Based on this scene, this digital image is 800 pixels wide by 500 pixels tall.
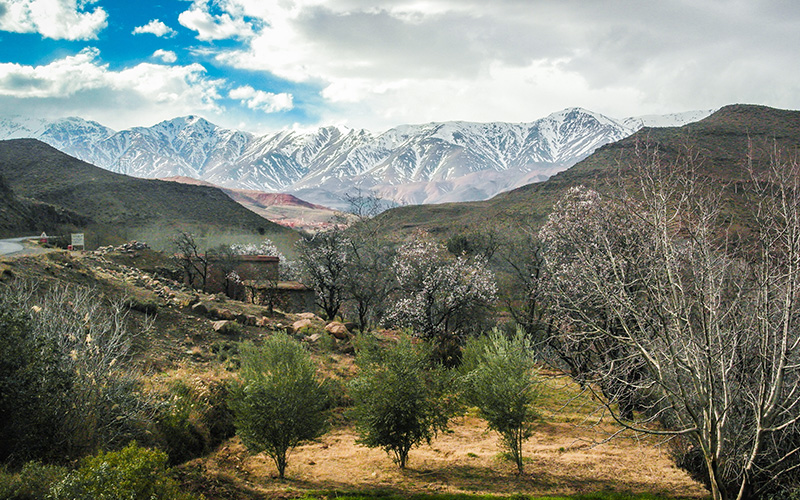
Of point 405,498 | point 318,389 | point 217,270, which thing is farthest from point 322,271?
point 405,498

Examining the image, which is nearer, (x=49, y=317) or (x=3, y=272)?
(x=49, y=317)

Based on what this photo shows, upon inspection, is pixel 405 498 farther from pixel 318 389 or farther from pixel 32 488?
pixel 32 488

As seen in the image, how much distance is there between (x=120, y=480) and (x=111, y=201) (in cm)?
6535

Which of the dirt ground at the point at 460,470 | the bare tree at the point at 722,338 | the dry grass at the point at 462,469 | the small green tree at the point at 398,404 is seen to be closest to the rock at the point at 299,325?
the dry grass at the point at 462,469

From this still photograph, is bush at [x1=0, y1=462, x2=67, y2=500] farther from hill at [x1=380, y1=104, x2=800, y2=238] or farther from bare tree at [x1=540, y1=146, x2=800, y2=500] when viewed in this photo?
hill at [x1=380, y1=104, x2=800, y2=238]

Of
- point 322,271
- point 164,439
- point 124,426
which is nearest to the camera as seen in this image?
point 124,426

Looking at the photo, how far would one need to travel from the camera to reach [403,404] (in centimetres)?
1009

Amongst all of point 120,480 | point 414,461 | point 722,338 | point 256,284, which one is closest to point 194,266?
point 256,284

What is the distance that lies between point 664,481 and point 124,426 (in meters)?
11.7

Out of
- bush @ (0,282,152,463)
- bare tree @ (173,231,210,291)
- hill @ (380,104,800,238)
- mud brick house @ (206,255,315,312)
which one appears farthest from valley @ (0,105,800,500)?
hill @ (380,104,800,238)

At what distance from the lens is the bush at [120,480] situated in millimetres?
4809

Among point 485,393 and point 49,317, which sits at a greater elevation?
point 49,317

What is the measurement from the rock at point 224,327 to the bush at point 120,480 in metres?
13.7

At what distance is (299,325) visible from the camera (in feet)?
71.6
